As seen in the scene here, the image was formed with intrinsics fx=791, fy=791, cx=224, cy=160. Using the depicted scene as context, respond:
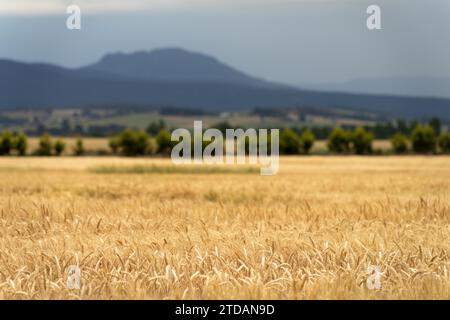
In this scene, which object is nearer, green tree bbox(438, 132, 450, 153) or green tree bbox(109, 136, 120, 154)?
green tree bbox(438, 132, 450, 153)

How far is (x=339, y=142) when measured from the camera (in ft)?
294

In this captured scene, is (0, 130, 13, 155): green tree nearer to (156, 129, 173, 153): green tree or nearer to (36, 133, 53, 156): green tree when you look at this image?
(36, 133, 53, 156): green tree

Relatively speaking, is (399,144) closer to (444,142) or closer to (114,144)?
(444,142)

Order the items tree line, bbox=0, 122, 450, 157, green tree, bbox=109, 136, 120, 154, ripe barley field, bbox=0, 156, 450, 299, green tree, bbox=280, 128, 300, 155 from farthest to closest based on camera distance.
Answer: green tree, bbox=109, 136, 120, 154, green tree, bbox=280, 128, 300, 155, tree line, bbox=0, 122, 450, 157, ripe barley field, bbox=0, 156, 450, 299

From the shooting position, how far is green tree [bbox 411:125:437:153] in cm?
8701

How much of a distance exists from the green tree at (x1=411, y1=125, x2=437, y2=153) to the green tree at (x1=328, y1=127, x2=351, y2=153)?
735 centimetres

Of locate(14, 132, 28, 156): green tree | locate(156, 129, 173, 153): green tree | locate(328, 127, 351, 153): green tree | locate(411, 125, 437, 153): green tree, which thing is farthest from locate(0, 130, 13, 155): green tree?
locate(411, 125, 437, 153): green tree

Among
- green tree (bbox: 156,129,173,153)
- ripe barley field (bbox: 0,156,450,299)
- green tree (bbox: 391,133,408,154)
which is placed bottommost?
green tree (bbox: 391,133,408,154)

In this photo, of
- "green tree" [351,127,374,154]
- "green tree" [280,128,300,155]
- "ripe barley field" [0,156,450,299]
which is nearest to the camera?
"ripe barley field" [0,156,450,299]

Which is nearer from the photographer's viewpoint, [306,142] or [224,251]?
[224,251]

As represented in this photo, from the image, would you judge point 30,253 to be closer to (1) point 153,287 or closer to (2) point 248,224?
(1) point 153,287

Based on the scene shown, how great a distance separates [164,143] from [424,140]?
29.5 m

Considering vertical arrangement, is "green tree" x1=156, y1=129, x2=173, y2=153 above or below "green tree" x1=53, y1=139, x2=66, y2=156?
above

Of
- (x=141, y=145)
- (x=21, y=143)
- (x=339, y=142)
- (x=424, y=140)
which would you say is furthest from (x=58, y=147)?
(x=424, y=140)
